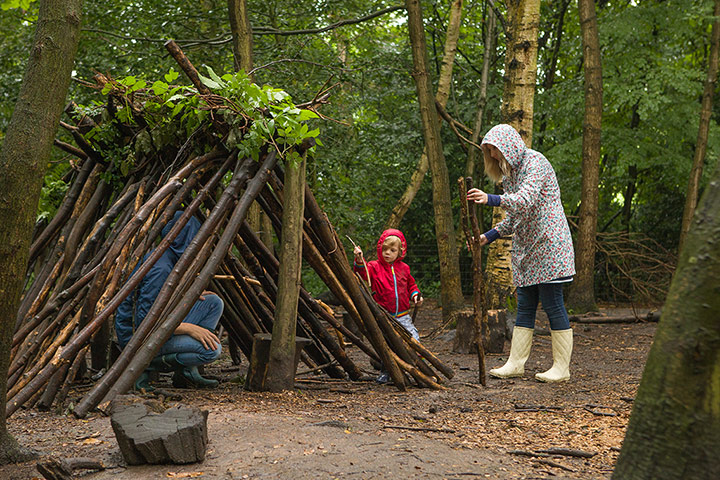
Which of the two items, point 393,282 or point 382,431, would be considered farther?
point 393,282

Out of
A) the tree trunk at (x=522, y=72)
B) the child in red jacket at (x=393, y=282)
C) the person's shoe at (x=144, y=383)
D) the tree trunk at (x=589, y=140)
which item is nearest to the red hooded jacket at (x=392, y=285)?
the child in red jacket at (x=393, y=282)

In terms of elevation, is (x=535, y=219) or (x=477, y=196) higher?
(x=477, y=196)

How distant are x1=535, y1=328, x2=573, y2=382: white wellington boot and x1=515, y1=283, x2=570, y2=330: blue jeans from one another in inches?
2.1

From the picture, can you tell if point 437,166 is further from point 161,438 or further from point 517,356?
point 161,438

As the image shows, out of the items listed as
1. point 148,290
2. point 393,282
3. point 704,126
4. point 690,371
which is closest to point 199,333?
point 148,290

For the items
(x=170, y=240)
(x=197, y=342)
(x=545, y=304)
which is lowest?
(x=197, y=342)

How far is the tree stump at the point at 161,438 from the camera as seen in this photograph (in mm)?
2797

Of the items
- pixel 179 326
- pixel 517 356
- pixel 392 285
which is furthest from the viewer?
pixel 392 285

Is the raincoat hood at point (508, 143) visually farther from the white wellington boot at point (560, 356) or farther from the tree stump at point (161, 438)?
the tree stump at point (161, 438)

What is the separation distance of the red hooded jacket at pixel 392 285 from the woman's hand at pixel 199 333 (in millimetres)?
1552

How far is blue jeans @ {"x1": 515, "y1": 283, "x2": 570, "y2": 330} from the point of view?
527 centimetres

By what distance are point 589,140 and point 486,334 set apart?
4511 millimetres

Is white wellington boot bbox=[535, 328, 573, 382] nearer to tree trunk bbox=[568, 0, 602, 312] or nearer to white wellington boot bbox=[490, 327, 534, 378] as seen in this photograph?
white wellington boot bbox=[490, 327, 534, 378]

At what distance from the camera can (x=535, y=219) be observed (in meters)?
5.24
